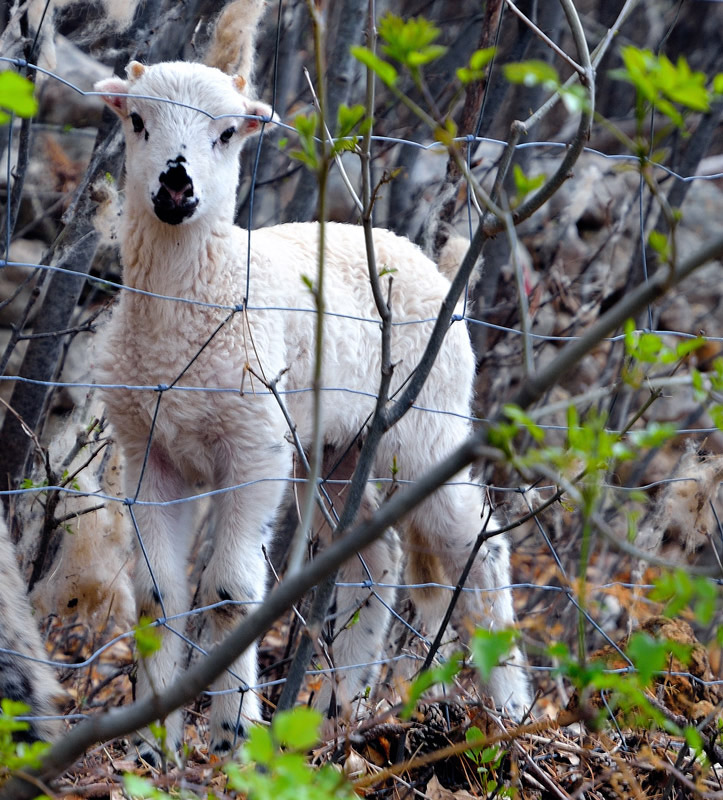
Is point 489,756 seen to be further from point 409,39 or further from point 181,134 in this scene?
point 181,134

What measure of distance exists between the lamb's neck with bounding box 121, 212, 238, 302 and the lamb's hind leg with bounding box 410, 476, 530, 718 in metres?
1.25

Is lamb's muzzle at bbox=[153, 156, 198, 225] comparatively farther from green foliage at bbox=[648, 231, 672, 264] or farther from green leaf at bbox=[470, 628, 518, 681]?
green leaf at bbox=[470, 628, 518, 681]

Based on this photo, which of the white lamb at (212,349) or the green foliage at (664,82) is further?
the white lamb at (212,349)

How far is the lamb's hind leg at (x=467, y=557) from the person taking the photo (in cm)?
357

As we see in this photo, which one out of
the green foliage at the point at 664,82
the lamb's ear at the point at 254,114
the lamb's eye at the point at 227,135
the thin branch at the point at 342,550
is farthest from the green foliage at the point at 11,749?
the lamb's ear at the point at 254,114

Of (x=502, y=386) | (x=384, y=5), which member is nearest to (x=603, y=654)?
(x=502, y=386)

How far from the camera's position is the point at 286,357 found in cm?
308

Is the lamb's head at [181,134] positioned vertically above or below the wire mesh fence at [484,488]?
above

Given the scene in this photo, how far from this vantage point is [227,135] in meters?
2.92

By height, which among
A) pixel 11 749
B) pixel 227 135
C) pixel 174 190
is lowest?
pixel 11 749

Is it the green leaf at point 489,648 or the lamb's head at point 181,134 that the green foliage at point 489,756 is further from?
the lamb's head at point 181,134

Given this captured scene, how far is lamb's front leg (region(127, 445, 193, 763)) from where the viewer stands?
295 cm

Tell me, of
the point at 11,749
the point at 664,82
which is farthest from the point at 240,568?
the point at 664,82

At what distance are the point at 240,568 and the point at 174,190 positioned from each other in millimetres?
1218
